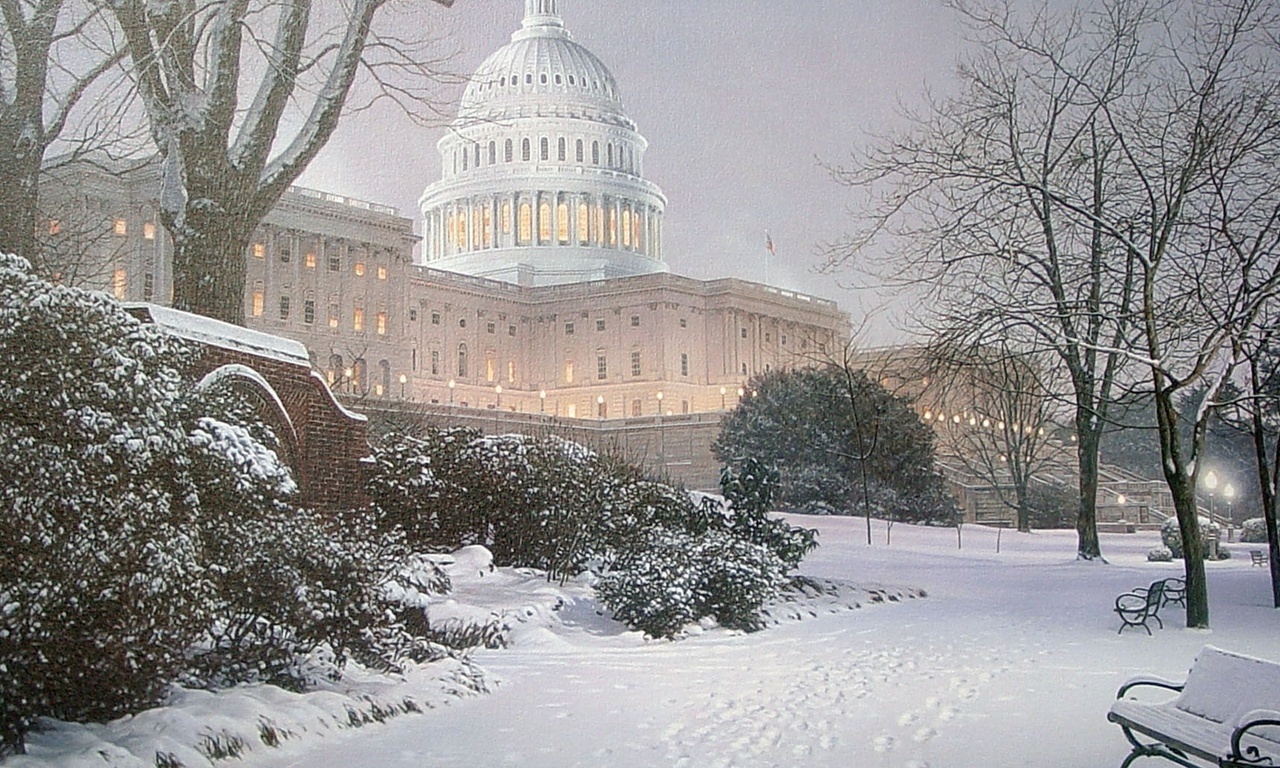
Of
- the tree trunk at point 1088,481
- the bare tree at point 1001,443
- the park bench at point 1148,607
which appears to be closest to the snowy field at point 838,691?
the park bench at point 1148,607

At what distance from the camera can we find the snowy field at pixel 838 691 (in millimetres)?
5711

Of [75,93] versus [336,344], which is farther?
[336,344]

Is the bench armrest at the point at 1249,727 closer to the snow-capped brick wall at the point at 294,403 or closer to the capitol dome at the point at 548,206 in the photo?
the snow-capped brick wall at the point at 294,403

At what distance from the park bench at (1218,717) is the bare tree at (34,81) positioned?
685cm


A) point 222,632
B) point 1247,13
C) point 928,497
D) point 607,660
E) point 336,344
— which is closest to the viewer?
point 222,632

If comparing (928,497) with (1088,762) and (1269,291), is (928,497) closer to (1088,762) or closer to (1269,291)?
(1269,291)

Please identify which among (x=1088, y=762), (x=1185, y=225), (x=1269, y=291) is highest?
(x=1185, y=225)

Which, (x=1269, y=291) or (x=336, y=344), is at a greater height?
(x=336, y=344)

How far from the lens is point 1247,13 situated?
9672 mm

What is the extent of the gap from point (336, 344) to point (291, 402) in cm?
3914

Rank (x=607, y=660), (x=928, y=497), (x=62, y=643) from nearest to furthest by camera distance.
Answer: (x=62, y=643)
(x=607, y=660)
(x=928, y=497)

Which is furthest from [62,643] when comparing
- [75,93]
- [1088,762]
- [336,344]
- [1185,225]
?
[336,344]

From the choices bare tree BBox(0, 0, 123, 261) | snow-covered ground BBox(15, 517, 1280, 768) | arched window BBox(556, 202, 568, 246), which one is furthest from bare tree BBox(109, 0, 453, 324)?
arched window BBox(556, 202, 568, 246)

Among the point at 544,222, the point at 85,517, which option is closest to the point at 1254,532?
the point at 85,517
